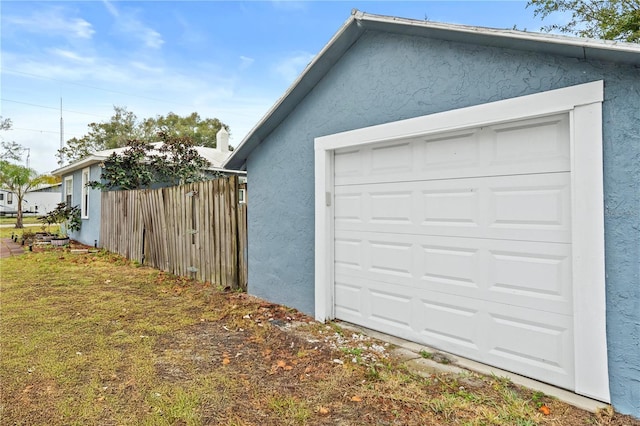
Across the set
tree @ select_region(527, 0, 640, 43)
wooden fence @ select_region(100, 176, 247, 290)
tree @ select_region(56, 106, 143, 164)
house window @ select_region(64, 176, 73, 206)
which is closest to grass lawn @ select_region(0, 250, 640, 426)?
wooden fence @ select_region(100, 176, 247, 290)

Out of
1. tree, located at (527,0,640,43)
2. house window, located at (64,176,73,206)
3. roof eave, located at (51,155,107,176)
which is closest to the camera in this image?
tree, located at (527,0,640,43)

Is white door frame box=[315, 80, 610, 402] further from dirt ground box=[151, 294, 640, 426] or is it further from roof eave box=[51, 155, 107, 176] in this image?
roof eave box=[51, 155, 107, 176]

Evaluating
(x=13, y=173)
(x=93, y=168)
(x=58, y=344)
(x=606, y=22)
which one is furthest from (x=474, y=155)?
(x=13, y=173)

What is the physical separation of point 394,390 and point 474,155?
2.32 metres

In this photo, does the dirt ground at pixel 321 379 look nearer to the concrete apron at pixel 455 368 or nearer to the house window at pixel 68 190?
the concrete apron at pixel 455 368

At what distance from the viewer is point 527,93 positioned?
336 cm

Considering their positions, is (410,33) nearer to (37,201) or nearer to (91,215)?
(91,215)

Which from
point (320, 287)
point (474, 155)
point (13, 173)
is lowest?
point (320, 287)

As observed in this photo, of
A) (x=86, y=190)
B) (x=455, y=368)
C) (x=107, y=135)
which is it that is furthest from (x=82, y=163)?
(x=107, y=135)

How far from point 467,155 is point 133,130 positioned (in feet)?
148

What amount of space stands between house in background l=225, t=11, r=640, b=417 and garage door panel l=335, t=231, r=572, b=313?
0.04 feet

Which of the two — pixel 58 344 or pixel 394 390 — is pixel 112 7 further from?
pixel 394 390

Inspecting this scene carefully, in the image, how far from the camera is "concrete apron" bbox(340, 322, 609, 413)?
9.81 ft

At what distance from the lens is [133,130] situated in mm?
42188
